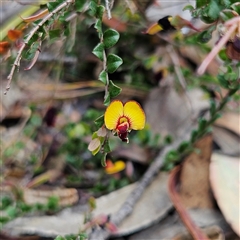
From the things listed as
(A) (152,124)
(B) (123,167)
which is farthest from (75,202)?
(A) (152,124)

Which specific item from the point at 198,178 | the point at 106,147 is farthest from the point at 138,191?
the point at 106,147

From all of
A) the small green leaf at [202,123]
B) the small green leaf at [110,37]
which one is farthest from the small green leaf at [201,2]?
the small green leaf at [202,123]

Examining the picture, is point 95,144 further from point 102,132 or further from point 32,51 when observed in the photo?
point 32,51

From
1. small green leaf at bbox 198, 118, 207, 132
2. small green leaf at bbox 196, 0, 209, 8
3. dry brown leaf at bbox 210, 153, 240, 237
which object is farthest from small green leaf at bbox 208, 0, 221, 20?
dry brown leaf at bbox 210, 153, 240, 237

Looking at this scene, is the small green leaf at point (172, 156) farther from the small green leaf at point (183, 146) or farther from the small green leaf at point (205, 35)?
the small green leaf at point (205, 35)

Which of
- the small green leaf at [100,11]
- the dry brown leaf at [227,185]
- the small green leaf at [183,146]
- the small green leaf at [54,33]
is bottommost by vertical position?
the dry brown leaf at [227,185]

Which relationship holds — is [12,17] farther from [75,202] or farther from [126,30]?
[75,202]

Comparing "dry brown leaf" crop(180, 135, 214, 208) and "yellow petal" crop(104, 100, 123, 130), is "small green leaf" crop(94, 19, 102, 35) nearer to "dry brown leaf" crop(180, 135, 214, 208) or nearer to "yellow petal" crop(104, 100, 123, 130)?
"yellow petal" crop(104, 100, 123, 130)

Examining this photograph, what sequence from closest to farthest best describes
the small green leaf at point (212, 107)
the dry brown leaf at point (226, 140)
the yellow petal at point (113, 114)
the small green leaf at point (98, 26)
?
the yellow petal at point (113, 114)
the small green leaf at point (98, 26)
the small green leaf at point (212, 107)
the dry brown leaf at point (226, 140)

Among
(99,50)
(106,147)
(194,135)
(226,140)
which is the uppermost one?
(99,50)
